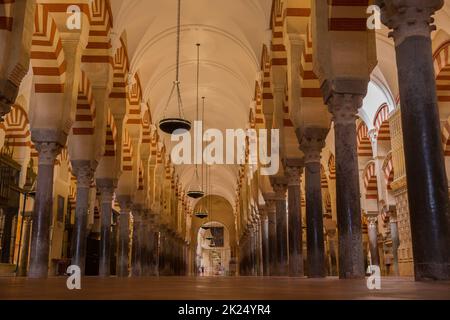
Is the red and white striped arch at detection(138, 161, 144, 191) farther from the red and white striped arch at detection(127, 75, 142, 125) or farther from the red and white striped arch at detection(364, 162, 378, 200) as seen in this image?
the red and white striped arch at detection(364, 162, 378, 200)

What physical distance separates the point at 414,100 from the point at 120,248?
9762mm

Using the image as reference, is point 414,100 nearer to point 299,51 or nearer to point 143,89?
point 299,51

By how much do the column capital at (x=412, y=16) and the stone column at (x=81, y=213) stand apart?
6.02m

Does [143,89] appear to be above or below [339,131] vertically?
above

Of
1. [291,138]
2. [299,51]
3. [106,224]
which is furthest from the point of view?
[106,224]

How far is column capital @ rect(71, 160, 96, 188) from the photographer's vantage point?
814cm

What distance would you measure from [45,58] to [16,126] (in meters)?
4.93

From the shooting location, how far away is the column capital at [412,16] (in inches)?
140

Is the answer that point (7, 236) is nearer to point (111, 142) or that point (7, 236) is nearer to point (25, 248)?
point (25, 248)

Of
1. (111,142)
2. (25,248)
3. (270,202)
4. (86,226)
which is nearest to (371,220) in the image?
(270,202)

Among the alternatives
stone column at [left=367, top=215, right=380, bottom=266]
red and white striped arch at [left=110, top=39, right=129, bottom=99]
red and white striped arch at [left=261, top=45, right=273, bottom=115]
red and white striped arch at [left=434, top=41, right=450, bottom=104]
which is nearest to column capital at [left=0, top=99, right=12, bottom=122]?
red and white striped arch at [left=110, top=39, right=129, bottom=99]

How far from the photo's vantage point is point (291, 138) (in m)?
8.33

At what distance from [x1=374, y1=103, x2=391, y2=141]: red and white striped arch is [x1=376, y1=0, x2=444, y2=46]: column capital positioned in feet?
27.6
